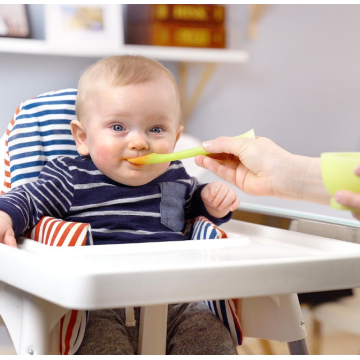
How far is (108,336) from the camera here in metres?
0.81

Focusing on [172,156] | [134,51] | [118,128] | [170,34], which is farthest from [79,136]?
[170,34]

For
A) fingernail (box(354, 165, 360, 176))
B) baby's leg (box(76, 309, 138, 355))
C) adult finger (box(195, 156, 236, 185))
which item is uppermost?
fingernail (box(354, 165, 360, 176))

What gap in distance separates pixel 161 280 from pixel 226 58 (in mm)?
1782

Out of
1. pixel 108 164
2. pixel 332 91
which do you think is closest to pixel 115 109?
pixel 108 164

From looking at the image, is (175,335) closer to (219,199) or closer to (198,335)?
(198,335)

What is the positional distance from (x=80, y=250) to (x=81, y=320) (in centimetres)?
12

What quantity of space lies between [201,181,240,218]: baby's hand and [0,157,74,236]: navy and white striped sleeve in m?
0.25

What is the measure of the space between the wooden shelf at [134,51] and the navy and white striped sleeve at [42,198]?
102cm

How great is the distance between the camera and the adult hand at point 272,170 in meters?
0.75

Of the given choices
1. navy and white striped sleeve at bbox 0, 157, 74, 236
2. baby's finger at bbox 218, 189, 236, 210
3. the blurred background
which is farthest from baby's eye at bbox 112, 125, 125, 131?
the blurred background

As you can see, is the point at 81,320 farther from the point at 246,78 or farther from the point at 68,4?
the point at 246,78

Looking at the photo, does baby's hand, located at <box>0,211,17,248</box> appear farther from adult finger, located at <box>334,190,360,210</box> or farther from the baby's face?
adult finger, located at <box>334,190,360,210</box>

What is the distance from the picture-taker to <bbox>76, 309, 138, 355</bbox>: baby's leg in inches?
Answer: 30.9

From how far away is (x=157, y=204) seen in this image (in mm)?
960
